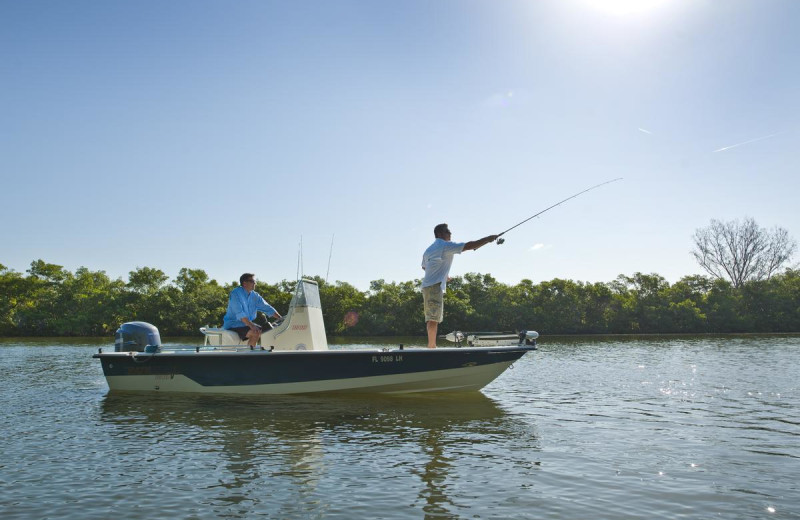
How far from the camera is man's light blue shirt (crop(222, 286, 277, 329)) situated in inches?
477

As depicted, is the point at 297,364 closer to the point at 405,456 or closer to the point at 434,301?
the point at 434,301

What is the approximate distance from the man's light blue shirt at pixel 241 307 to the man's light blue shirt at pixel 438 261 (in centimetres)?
367

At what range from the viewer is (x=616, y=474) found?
6035mm

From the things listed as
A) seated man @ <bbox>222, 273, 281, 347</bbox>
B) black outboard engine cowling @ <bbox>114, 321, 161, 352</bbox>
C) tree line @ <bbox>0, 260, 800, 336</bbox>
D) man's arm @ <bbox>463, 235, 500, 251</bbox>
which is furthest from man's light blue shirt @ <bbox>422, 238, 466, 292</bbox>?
tree line @ <bbox>0, 260, 800, 336</bbox>

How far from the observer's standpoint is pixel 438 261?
10.7m

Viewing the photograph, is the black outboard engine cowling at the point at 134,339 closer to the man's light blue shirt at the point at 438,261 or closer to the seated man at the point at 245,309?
A: the seated man at the point at 245,309

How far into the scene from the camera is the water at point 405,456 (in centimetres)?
510

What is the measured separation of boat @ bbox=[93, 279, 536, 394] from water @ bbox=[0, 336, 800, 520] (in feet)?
1.24

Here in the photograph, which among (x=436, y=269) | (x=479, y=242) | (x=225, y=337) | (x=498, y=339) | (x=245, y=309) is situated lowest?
(x=498, y=339)

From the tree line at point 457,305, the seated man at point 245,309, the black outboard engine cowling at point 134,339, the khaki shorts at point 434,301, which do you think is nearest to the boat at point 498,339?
the khaki shorts at point 434,301

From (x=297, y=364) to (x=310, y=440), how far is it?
378cm

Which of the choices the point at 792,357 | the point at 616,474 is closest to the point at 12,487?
the point at 616,474

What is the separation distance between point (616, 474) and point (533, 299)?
67053 mm

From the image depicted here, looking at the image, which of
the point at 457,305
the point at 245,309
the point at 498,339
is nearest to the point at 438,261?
the point at 498,339
